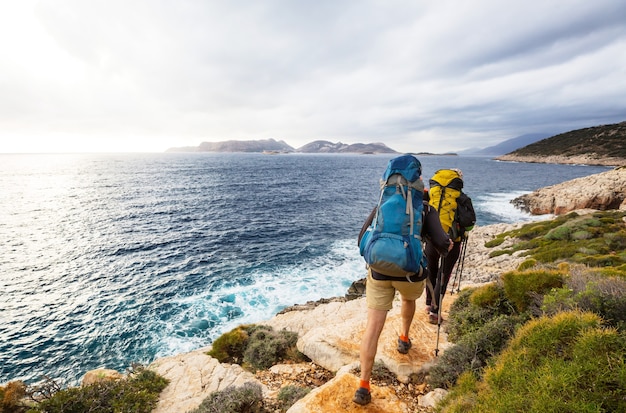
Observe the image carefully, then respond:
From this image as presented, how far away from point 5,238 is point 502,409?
46640 millimetres

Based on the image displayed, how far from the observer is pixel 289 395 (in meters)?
5.65

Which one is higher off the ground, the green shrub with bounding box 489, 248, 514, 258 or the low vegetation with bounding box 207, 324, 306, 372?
the low vegetation with bounding box 207, 324, 306, 372

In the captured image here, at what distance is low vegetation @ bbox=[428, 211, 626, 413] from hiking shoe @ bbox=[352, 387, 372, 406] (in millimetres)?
1136

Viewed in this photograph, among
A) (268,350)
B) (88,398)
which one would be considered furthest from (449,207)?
(88,398)

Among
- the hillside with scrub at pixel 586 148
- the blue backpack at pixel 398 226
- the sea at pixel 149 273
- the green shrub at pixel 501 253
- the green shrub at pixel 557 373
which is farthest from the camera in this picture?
the hillside with scrub at pixel 586 148

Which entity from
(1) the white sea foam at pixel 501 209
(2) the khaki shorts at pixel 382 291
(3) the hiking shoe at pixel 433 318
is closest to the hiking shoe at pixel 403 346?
(3) the hiking shoe at pixel 433 318

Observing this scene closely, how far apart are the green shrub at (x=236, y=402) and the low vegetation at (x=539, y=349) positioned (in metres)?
3.47

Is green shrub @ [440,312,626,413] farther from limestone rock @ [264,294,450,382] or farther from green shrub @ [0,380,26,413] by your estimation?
green shrub @ [0,380,26,413]

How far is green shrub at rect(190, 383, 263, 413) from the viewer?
212 inches

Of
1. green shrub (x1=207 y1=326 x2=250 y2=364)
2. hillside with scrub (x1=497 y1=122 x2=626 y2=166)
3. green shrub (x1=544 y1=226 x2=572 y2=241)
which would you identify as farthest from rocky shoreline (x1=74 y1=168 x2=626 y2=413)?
hillside with scrub (x1=497 y1=122 x2=626 y2=166)

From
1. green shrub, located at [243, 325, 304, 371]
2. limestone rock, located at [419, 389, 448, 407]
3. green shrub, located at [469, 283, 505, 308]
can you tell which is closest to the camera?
limestone rock, located at [419, 389, 448, 407]

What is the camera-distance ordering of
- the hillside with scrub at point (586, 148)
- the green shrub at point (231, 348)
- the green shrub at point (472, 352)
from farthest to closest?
1. the hillside with scrub at point (586, 148)
2. the green shrub at point (231, 348)
3. the green shrub at point (472, 352)

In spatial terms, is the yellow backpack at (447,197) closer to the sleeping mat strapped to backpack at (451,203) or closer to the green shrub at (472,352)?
the sleeping mat strapped to backpack at (451,203)

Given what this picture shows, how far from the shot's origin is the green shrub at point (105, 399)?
6.24 metres
